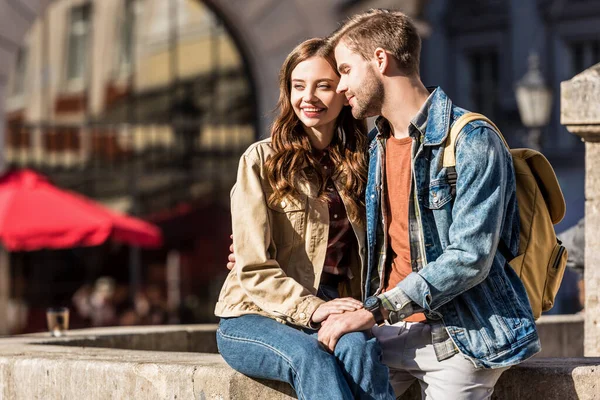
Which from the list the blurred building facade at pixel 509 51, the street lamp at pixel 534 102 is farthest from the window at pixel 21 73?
the blurred building facade at pixel 509 51

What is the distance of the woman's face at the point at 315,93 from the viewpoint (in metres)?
4.63

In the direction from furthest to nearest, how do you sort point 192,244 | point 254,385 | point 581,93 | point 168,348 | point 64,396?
point 192,244 → point 168,348 → point 581,93 → point 64,396 → point 254,385

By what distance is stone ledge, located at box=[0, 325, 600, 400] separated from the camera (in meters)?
4.30

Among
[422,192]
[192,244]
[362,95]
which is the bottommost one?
[192,244]

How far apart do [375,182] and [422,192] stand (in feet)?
0.95

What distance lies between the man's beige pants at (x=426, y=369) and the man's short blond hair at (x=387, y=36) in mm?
863

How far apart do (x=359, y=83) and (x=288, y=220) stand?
1.85ft

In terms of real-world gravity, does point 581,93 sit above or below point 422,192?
above

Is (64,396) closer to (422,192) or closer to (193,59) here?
(422,192)

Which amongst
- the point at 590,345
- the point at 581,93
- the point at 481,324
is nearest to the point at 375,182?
the point at 481,324

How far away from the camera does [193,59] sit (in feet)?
74.2

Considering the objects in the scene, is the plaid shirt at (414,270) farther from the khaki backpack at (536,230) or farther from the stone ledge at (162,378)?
the stone ledge at (162,378)

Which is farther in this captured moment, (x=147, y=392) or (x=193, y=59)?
(x=193, y=59)

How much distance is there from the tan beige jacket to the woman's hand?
0.10 feet
